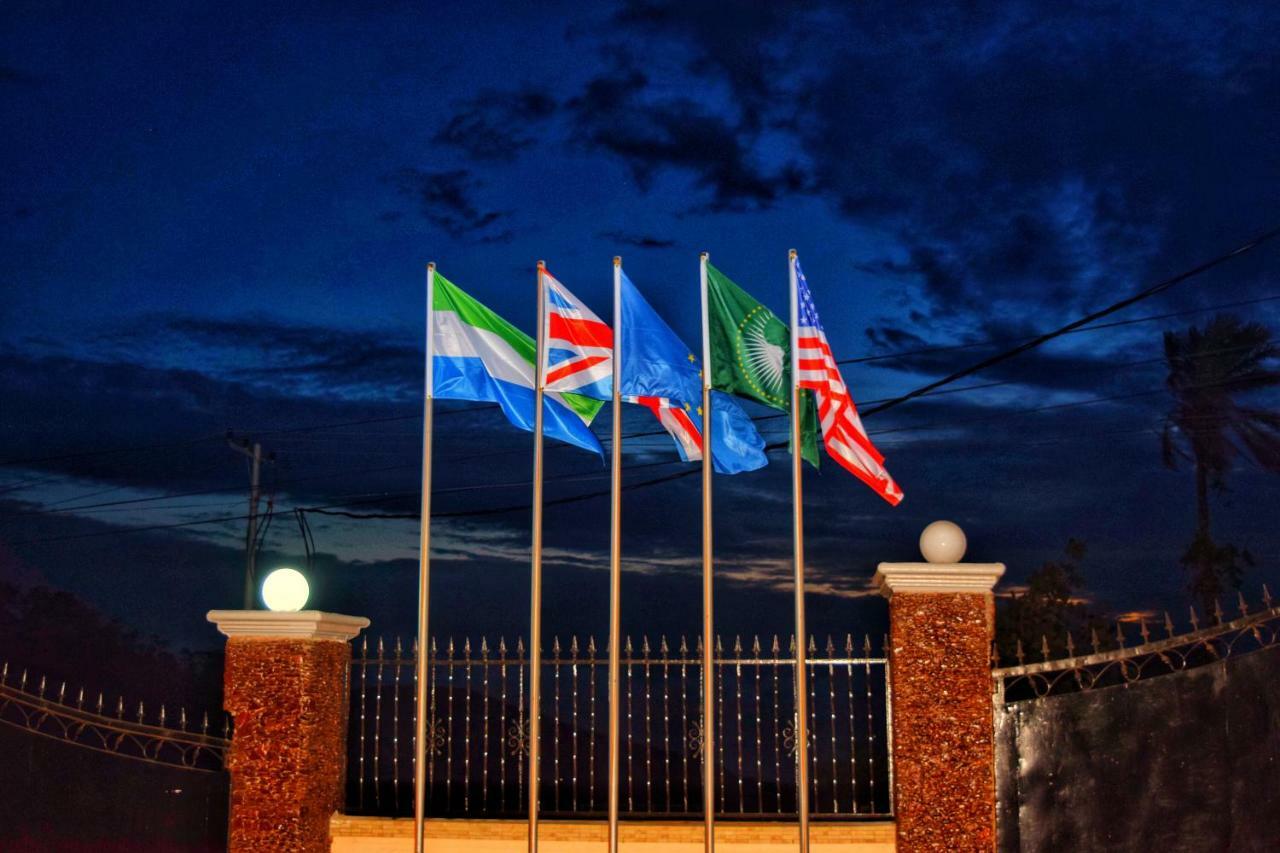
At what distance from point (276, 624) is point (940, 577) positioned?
606cm

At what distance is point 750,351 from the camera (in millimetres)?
10695

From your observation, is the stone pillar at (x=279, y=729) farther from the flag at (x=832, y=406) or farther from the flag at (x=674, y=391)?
the flag at (x=832, y=406)

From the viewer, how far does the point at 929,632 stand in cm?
1074

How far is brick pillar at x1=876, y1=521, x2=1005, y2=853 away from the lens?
10.4 meters

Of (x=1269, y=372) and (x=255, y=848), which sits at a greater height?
(x=1269, y=372)

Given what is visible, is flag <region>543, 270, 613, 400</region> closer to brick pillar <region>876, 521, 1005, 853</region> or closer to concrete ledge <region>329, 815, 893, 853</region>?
brick pillar <region>876, 521, 1005, 853</region>

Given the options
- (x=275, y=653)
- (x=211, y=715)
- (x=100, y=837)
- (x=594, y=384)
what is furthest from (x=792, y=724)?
(x=211, y=715)

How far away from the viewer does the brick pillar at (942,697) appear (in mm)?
10438

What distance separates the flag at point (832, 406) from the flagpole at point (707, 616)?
2.43ft

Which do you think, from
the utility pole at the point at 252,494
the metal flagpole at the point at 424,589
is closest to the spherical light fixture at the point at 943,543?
the metal flagpole at the point at 424,589

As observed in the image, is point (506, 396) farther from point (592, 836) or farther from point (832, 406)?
point (592, 836)

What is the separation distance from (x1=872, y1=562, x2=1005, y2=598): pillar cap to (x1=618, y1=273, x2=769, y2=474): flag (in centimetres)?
144

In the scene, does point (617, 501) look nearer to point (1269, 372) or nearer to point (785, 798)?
point (785, 798)

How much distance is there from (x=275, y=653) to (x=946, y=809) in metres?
6.18
